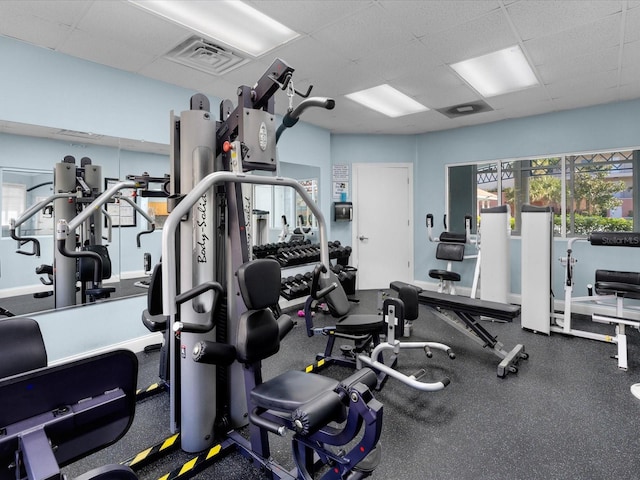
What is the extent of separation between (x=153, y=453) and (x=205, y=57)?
116 inches

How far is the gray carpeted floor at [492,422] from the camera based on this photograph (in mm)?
1788

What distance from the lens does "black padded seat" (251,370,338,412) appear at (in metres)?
1.42

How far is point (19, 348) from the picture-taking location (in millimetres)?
1106

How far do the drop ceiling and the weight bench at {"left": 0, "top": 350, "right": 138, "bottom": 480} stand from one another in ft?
7.73

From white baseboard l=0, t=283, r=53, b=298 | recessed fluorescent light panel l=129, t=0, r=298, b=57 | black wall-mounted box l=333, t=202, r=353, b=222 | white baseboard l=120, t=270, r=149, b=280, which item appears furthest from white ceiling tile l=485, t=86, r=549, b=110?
white baseboard l=0, t=283, r=53, b=298

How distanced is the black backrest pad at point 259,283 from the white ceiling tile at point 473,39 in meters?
2.33

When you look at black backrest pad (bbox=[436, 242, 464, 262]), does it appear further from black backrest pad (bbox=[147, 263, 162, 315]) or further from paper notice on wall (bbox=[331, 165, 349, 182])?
black backrest pad (bbox=[147, 263, 162, 315])

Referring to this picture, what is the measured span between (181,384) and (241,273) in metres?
0.88

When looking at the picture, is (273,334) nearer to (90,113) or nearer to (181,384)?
(181,384)

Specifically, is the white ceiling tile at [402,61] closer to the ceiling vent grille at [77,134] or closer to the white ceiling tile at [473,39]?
the white ceiling tile at [473,39]

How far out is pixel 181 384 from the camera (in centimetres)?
190

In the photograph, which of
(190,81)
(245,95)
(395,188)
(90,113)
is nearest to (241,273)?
(245,95)

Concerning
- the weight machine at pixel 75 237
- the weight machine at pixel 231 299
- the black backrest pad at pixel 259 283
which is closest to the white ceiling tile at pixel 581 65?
the weight machine at pixel 231 299

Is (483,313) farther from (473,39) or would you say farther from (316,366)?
(473,39)
